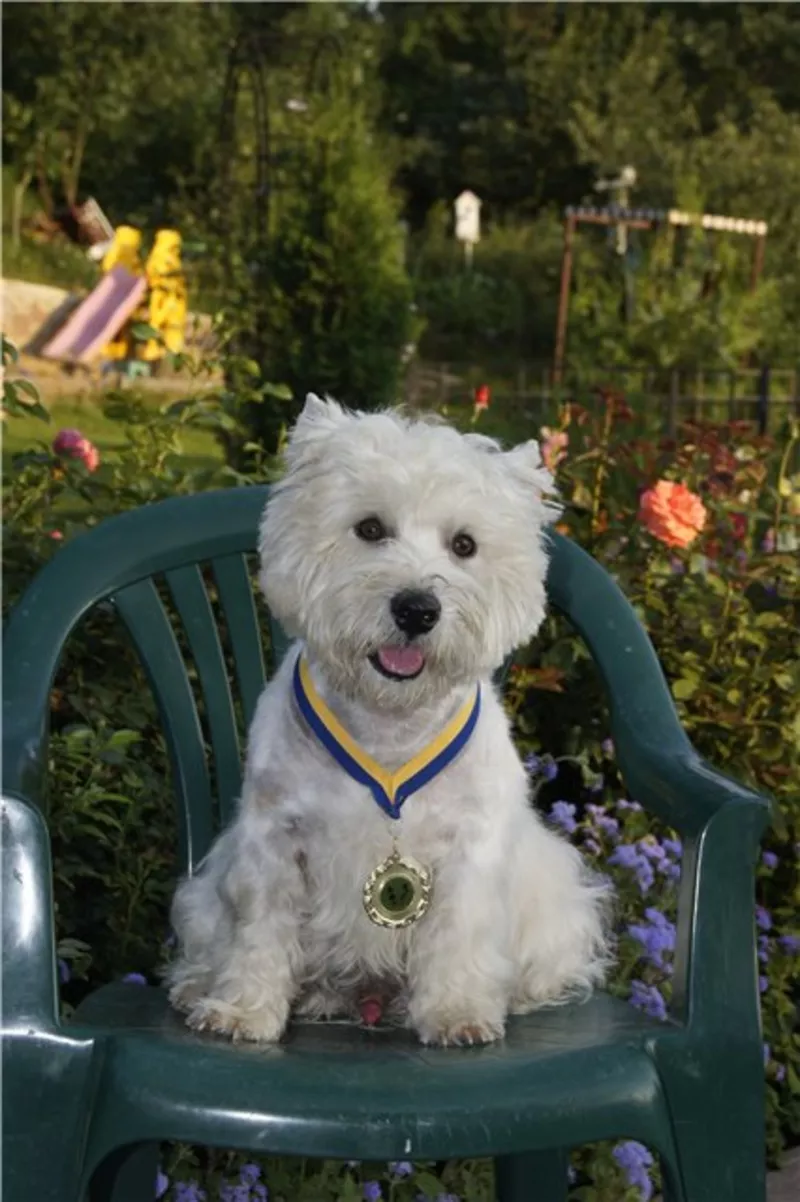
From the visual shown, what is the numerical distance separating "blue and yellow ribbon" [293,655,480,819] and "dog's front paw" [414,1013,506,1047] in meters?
0.27

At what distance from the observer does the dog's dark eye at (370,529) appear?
7.30ft

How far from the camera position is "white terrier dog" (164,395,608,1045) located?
7.14ft

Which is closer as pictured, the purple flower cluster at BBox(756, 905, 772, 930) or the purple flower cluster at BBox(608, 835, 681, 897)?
the purple flower cluster at BBox(608, 835, 681, 897)

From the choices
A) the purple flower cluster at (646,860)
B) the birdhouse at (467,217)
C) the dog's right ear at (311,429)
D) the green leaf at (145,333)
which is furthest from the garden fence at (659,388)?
the dog's right ear at (311,429)

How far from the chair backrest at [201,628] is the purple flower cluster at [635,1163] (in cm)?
71

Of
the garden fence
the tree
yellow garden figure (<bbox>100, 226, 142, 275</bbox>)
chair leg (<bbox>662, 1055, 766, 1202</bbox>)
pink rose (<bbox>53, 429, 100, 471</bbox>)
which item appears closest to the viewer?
chair leg (<bbox>662, 1055, 766, 1202</bbox>)

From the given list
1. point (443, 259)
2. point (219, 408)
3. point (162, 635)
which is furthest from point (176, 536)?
point (443, 259)

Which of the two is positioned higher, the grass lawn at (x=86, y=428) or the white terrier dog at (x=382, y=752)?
the white terrier dog at (x=382, y=752)

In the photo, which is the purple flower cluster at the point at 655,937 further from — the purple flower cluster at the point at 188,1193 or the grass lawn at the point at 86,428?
the grass lawn at the point at 86,428

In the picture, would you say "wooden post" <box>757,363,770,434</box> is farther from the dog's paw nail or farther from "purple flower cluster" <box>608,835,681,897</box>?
the dog's paw nail

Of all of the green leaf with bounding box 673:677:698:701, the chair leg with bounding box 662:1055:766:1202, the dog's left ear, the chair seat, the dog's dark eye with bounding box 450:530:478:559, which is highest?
the dog's left ear

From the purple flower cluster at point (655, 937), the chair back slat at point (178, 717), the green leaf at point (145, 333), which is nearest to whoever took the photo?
the chair back slat at point (178, 717)

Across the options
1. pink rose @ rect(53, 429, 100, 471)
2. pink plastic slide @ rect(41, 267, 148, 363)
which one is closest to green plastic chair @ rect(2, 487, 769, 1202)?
pink rose @ rect(53, 429, 100, 471)

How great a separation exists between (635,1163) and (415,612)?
107 centimetres
